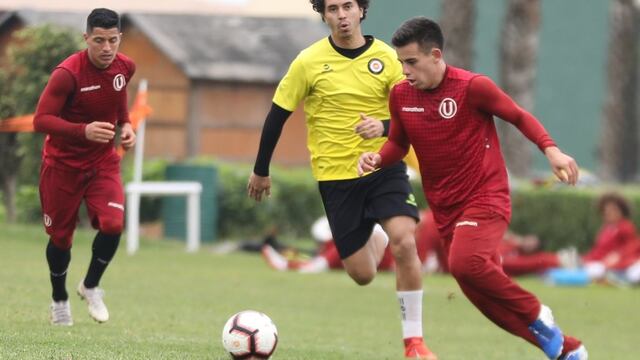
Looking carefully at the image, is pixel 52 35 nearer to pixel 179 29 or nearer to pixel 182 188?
pixel 182 188

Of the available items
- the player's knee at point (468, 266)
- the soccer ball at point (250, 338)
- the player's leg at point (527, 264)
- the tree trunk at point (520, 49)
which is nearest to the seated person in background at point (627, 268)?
the player's leg at point (527, 264)

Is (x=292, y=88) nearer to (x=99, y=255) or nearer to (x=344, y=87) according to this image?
(x=344, y=87)

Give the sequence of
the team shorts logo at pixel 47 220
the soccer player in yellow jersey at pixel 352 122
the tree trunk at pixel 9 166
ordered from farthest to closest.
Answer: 1. the tree trunk at pixel 9 166
2. the team shorts logo at pixel 47 220
3. the soccer player in yellow jersey at pixel 352 122

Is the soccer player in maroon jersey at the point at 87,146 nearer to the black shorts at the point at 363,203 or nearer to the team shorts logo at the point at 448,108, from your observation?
the black shorts at the point at 363,203

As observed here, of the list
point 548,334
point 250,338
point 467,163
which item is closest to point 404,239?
point 467,163

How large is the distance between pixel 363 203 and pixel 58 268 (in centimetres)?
241

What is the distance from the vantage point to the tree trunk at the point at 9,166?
22234mm

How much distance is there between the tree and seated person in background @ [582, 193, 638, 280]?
8170 millimetres

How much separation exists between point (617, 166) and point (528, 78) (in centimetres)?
903

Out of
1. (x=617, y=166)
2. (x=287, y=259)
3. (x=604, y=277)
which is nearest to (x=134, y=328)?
(x=287, y=259)

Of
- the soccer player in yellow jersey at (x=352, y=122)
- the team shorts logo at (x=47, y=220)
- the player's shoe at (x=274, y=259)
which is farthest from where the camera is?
the player's shoe at (x=274, y=259)

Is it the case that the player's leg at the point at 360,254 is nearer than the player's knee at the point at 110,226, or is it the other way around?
the player's knee at the point at 110,226

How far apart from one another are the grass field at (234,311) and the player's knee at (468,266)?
1527mm

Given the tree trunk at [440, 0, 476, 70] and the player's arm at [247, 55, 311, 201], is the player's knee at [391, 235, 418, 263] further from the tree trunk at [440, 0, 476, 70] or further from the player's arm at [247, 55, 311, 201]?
the tree trunk at [440, 0, 476, 70]
